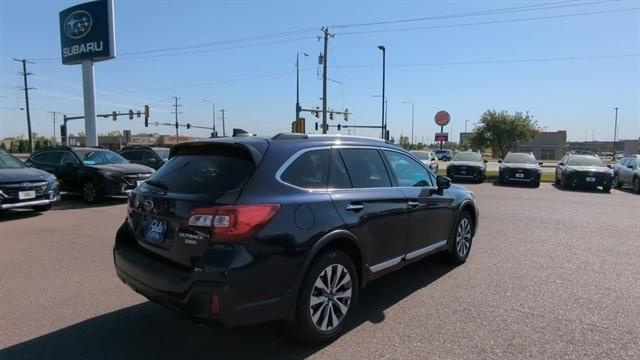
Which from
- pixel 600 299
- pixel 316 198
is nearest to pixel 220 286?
pixel 316 198

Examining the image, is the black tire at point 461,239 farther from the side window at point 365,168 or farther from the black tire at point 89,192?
the black tire at point 89,192

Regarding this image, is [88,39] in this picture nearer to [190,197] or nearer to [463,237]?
[463,237]

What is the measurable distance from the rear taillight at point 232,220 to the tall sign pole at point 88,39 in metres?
24.6

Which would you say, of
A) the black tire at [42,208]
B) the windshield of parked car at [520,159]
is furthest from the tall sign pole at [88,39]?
the windshield of parked car at [520,159]

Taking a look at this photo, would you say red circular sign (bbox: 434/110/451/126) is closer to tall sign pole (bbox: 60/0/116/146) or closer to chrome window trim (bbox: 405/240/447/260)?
tall sign pole (bbox: 60/0/116/146)

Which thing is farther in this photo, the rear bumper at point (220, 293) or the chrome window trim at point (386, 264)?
the chrome window trim at point (386, 264)

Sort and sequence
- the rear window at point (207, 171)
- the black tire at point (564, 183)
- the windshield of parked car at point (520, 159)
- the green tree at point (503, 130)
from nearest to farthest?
1. the rear window at point (207, 171)
2. the black tire at point (564, 183)
3. the windshield of parked car at point (520, 159)
4. the green tree at point (503, 130)

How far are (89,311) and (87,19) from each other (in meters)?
25.0

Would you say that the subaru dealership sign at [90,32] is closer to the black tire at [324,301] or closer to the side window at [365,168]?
the side window at [365,168]

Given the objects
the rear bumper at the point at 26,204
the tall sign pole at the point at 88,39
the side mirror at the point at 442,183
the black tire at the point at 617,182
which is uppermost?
the tall sign pole at the point at 88,39

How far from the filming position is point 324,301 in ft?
12.3

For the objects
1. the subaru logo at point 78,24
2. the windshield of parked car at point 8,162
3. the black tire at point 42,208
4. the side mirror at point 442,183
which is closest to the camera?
the side mirror at point 442,183

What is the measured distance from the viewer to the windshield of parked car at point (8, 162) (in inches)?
409

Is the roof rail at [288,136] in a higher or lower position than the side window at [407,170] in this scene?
higher
